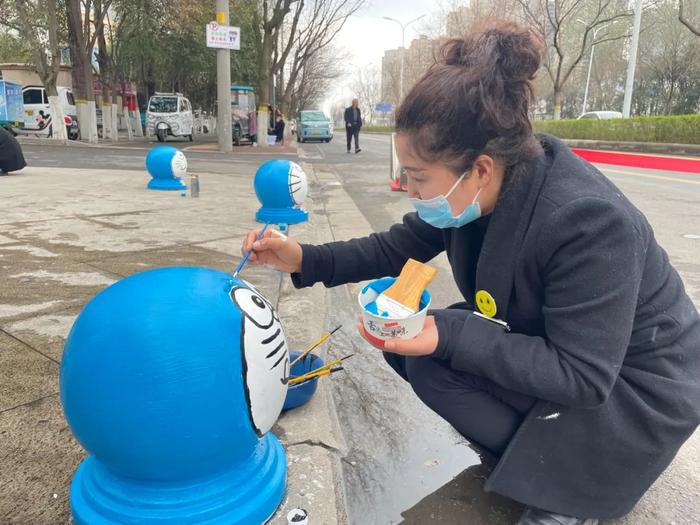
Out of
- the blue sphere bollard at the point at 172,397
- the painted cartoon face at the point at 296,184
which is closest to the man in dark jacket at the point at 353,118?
the painted cartoon face at the point at 296,184

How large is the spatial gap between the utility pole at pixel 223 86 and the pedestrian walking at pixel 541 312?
16.9 m

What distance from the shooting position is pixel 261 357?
5.17 feet

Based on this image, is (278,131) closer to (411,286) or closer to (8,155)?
(8,155)

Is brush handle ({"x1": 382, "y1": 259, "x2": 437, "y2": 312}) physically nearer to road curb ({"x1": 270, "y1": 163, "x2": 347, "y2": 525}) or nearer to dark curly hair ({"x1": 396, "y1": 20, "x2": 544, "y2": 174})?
dark curly hair ({"x1": 396, "y1": 20, "x2": 544, "y2": 174})

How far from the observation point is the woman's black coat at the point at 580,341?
4.69 feet

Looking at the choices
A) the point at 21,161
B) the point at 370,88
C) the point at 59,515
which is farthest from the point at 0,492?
the point at 370,88

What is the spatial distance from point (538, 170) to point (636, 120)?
900 inches

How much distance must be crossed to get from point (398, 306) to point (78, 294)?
262cm

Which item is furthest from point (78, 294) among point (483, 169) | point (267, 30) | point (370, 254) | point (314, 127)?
point (314, 127)

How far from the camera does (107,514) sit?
60.4 inches

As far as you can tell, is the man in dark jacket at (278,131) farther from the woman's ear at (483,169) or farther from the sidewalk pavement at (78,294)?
the woman's ear at (483,169)

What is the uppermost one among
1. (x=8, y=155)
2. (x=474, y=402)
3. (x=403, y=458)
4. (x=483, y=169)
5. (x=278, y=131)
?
(x=483, y=169)

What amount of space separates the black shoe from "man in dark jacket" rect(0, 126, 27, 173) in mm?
10071

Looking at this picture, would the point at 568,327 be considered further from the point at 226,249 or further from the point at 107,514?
the point at 226,249
